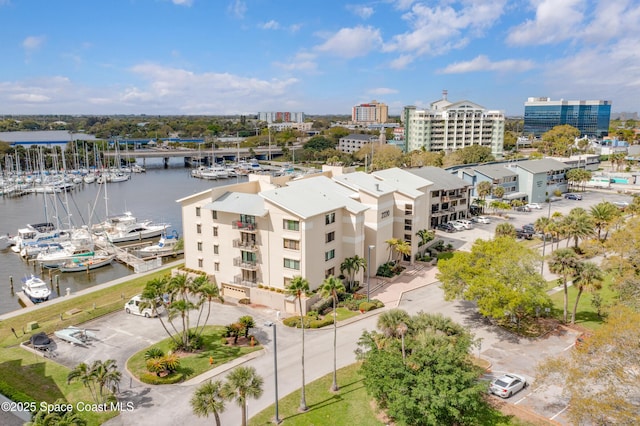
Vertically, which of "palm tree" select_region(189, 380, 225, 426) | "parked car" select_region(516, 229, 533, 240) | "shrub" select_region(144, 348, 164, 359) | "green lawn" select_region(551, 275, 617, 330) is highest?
"palm tree" select_region(189, 380, 225, 426)

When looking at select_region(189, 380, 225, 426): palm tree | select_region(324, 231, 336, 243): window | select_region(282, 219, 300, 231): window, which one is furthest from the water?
select_region(189, 380, 225, 426): palm tree

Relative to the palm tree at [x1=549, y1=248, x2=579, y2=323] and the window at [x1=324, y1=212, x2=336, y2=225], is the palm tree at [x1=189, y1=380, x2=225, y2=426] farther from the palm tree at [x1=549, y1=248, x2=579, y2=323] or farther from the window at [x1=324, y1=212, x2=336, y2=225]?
the palm tree at [x1=549, y1=248, x2=579, y2=323]

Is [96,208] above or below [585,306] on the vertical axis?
below

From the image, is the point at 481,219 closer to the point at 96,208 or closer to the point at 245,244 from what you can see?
the point at 245,244

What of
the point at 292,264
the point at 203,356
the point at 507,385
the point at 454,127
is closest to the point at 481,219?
the point at 292,264

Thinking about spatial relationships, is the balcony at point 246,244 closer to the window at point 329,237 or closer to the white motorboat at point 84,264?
the window at point 329,237

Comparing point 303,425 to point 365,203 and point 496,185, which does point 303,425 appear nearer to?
point 365,203
